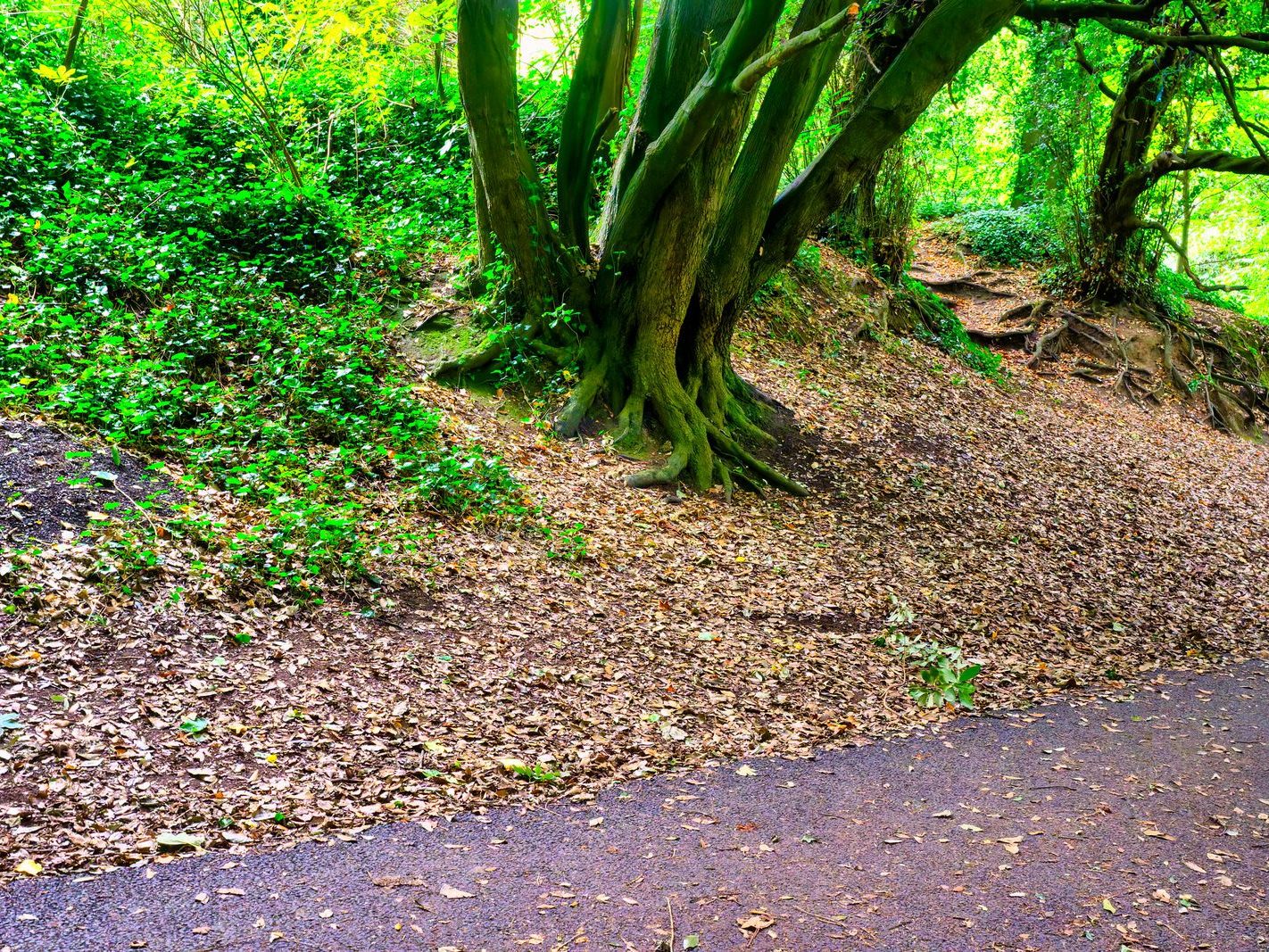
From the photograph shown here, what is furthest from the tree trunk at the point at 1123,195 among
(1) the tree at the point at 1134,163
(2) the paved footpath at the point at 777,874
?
(2) the paved footpath at the point at 777,874

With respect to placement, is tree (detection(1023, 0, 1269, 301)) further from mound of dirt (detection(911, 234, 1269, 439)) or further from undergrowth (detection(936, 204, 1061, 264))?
undergrowth (detection(936, 204, 1061, 264))

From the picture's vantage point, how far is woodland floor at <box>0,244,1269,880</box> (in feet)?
12.5

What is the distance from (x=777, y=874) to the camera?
12.2ft

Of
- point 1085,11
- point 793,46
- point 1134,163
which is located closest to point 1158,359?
point 1134,163

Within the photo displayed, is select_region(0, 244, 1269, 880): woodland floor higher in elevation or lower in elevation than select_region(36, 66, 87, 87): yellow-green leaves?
lower

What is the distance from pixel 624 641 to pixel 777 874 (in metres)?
2.23

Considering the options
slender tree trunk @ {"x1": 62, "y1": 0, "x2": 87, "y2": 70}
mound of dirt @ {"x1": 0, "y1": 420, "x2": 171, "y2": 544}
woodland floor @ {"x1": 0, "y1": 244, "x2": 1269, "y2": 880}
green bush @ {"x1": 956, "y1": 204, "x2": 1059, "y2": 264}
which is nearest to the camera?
woodland floor @ {"x1": 0, "y1": 244, "x2": 1269, "y2": 880}

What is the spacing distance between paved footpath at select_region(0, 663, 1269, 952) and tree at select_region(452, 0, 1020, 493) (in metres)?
4.03

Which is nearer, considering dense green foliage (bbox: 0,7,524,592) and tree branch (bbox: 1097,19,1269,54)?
dense green foliage (bbox: 0,7,524,592)

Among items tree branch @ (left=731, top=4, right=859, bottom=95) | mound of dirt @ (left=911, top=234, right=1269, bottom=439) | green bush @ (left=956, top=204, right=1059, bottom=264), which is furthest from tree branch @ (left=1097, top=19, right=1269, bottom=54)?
green bush @ (left=956, top=204, right=1059, bottom=264)

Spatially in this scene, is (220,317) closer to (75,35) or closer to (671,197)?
(671,197)

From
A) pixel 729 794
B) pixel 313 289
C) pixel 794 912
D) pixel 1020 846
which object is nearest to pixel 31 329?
pixel 313 289

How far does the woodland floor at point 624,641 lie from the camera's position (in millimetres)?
3820

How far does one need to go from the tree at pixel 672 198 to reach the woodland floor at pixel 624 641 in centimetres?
82
